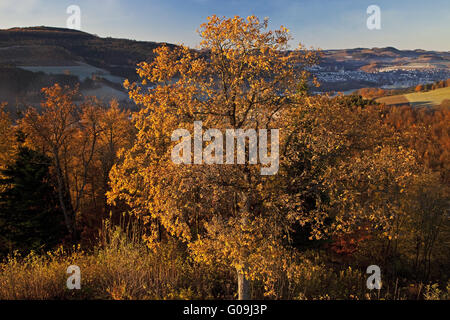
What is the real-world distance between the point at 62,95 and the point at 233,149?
20845mm

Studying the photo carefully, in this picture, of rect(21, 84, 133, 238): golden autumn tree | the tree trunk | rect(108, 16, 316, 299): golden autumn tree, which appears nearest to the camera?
rect(108, 16, 316, 299): golden autumn tree

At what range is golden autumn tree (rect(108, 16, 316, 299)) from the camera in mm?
7711

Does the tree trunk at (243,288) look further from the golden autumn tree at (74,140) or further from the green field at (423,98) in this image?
the green field at (423,98)

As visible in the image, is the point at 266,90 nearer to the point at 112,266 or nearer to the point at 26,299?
the point at 112,266

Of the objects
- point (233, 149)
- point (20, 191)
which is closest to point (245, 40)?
point (233, 149)

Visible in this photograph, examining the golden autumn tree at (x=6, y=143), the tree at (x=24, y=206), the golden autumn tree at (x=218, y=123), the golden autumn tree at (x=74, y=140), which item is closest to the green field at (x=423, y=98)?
the golden autumn tree at (x=74, y=140)

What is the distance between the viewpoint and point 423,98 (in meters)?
78.8

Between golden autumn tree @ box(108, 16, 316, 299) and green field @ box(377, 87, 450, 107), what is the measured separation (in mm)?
78536

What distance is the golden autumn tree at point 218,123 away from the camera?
771cm

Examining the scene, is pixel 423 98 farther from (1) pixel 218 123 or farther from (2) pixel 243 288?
(2) pixel 243 288

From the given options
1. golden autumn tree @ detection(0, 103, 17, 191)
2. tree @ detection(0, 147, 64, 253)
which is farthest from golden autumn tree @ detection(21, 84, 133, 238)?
tree @ detection(0, 147, 64, 253)

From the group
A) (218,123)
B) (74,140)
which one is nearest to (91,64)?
(74,140)

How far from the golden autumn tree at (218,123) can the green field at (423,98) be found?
78536 millimetres

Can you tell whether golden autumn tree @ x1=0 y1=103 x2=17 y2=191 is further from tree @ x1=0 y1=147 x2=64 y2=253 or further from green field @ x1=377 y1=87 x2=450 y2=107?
green field @ x1=377 y1=87 x2=450 y2=107
